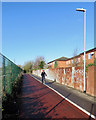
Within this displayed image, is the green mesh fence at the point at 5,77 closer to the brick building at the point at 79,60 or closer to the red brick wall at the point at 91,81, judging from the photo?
the red brick wall at the point at 91,81

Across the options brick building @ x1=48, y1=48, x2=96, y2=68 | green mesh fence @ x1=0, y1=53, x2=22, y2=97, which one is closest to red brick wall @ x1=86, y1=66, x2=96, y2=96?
green mesh fence @ x1=0, y1=53, x2=22, y2=97

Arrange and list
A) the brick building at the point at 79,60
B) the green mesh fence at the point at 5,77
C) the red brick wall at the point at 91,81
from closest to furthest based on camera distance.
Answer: the green mesh fence at the point at 5,77 → the red brick wall at the point at 91,81 → the brick building at the point at 79,60

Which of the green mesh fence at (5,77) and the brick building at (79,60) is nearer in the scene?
the green mesh fence at (5,77)

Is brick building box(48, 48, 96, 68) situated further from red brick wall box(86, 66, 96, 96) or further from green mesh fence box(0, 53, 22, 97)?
green mesh fence box(0, 53, 22, 97)

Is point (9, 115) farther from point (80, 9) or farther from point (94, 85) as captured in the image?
point (80, 9)

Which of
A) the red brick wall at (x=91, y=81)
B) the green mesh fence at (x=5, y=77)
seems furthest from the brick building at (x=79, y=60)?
the green mesh fence at (x=5, y=77)

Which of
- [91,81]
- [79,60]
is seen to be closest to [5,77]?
[91,81]

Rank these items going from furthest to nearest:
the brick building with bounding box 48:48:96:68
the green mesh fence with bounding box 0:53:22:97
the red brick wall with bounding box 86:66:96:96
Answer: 1. the brick building with bounding box 48:48:96:68
2. the red brick wall with bounding box 86:66:96:96
3. the green mesh fence with bounding box 0:53:22:97

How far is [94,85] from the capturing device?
9.10m

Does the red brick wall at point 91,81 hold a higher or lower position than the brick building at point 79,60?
lower

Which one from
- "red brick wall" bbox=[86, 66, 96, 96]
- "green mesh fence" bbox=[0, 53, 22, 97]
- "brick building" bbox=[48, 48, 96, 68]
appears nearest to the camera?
"green mesh fence" bbox=[0, 53, 22, 97]

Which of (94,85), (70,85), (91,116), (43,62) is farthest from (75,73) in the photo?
(43,62)

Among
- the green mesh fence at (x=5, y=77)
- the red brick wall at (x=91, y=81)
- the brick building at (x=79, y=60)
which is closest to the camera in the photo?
the green mesh fence at (x=5, y=77)

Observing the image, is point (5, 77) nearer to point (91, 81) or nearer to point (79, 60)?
point (91, 81)
